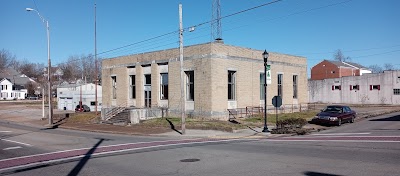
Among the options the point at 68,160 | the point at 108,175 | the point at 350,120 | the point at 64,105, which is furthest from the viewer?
the point at 64,105

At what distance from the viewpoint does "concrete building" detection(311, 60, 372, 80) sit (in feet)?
297

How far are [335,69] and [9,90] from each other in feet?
375

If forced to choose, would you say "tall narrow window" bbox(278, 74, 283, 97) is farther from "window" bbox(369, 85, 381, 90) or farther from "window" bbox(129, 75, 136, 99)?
"window" bbox(369, 85, 381, 90)

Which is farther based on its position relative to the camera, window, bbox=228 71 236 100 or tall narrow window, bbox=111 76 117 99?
tall narrow window, bbox=111 76 117 99

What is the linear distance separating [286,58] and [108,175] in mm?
32667

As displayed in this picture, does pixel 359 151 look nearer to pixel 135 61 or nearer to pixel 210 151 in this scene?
pixel 210 151

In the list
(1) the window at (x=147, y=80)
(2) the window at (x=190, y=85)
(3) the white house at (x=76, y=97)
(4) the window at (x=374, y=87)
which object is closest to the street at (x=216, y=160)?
(2) the window at (x=190, y=85)

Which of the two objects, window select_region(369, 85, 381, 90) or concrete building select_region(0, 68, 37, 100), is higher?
concrete building select_region(0, 68, 37, 100)

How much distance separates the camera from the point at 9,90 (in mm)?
132125

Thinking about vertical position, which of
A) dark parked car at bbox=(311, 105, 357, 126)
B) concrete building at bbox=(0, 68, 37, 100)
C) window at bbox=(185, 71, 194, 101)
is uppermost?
concrete building at bbox=(0, 68, 37, 100)

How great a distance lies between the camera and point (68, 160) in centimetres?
1319

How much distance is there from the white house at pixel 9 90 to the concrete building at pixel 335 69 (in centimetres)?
10859

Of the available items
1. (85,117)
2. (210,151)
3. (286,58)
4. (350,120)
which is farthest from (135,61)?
(210,151)

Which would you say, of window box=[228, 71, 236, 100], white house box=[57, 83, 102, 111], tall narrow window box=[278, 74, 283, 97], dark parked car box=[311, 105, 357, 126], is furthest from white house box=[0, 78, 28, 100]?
dark parked car box=[311, 105, 357, 126]
